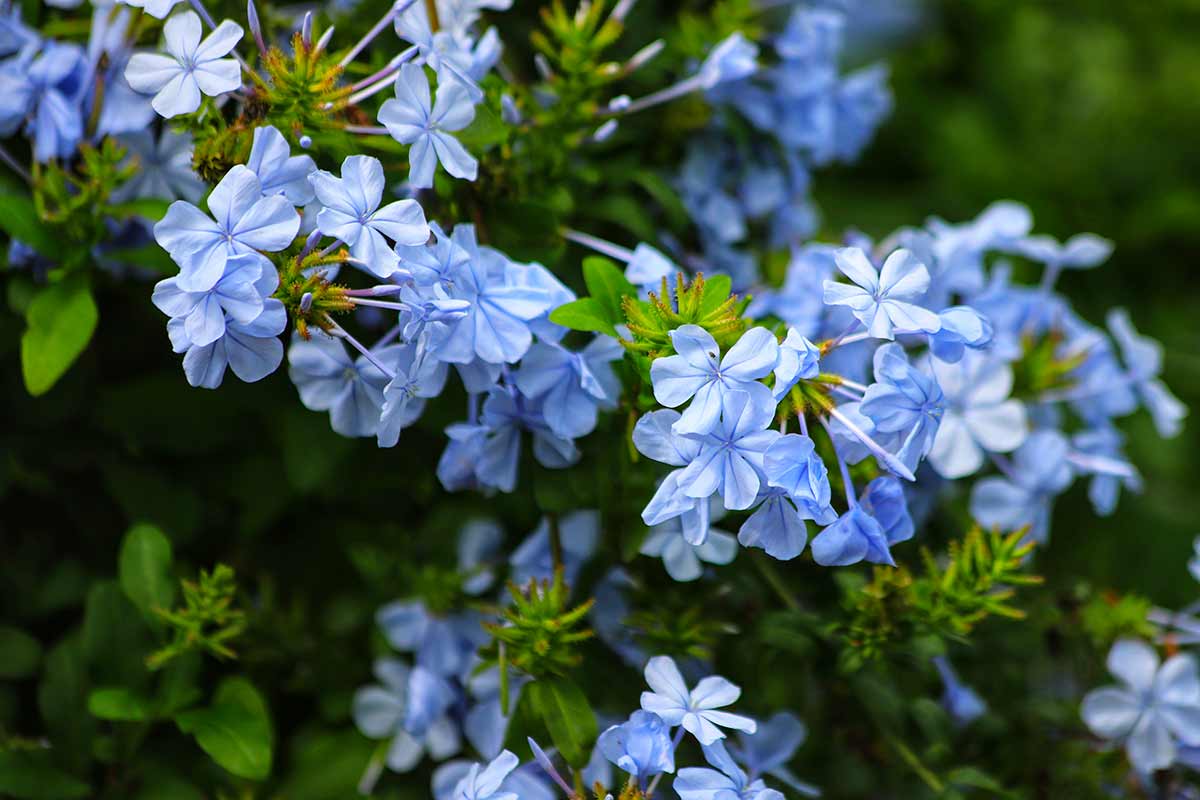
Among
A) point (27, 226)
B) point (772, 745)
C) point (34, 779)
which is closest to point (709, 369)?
point (772, 745)

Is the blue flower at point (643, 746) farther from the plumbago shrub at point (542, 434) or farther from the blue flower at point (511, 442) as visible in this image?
the blue flower at point (511, 442)

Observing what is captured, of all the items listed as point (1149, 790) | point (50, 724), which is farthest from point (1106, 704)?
point (50, 724)

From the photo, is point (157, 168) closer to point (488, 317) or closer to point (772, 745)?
point (488, 317)

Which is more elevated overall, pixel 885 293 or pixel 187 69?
pixel 187 69

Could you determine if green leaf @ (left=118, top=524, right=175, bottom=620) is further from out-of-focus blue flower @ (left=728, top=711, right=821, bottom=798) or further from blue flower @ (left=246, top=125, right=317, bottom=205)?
out-of-focus blue flower @ (left=728, top=711, right=821, bottom=798)

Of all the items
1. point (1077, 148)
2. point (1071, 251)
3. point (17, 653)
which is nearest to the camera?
point (17, 653)

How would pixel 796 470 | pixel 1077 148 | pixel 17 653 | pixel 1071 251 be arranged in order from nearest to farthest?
pixel 796 470 → pixel 17 653 → pixel 1071 251 → pixel 1077 148

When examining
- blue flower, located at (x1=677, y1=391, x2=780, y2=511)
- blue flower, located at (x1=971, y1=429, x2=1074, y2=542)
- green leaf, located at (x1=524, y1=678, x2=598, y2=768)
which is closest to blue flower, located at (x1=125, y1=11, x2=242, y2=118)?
blue flower, located at (x1=677, y1=391, x2=780, y2=511)
